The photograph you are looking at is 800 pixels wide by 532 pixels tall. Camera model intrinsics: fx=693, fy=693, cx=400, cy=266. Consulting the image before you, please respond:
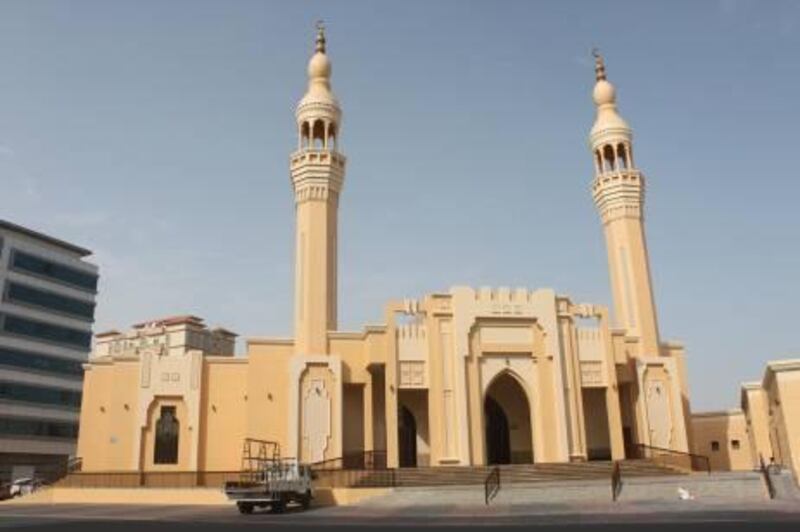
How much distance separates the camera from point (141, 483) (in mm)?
32375

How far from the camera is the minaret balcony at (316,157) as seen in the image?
1438 inches

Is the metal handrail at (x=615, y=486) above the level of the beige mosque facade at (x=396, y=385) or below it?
below

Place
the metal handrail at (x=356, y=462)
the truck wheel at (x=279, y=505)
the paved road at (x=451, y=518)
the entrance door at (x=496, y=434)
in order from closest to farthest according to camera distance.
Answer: the paved road at (x=451, y=518) < the truck wheel at (x=279, y=505) < the metal handrail at (x=356, y=462) < the entrance door at (x=496, y=434)

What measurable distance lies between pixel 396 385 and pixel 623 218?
55.1 ft

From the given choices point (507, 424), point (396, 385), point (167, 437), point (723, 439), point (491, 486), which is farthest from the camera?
point (723, 439)

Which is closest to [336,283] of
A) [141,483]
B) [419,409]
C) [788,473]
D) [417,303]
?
[417,303]

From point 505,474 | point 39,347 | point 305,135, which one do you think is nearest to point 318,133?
point 305,135

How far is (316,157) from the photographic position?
120 ft

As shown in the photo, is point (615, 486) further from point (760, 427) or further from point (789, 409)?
point (760, 427)

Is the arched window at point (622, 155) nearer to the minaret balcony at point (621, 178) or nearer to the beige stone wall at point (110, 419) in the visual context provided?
the minaret balcony at point (621, 178)

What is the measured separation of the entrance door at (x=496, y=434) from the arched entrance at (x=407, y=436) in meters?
4.01

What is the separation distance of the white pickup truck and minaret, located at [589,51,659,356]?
19768mm

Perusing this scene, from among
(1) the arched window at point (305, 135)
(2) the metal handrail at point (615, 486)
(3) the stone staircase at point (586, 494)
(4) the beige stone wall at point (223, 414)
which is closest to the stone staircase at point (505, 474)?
(3) the stone staircase at point (586, 494)

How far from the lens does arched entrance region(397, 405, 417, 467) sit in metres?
34.7
